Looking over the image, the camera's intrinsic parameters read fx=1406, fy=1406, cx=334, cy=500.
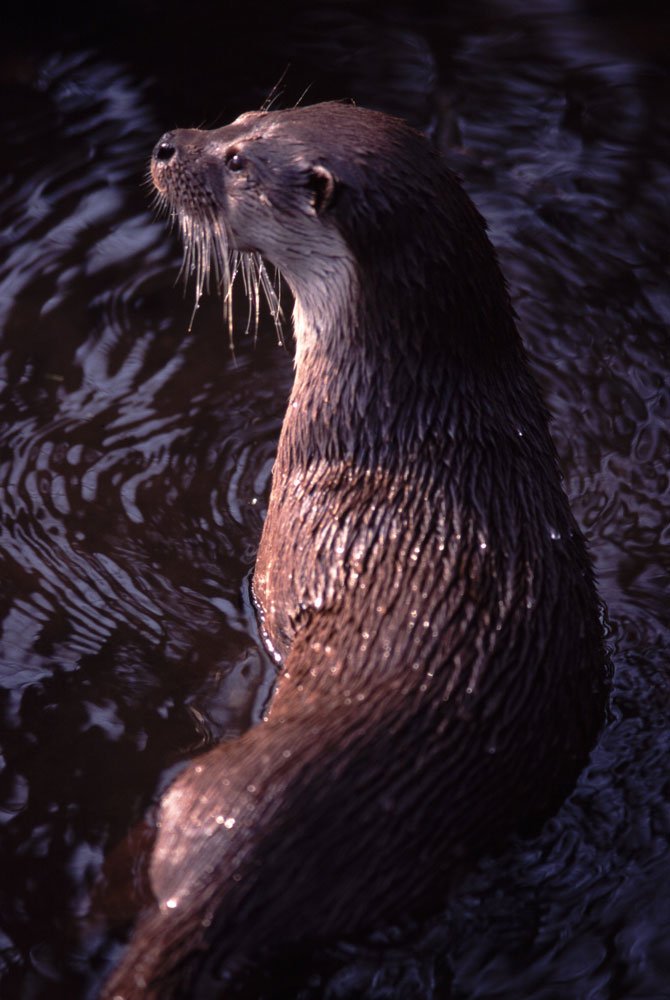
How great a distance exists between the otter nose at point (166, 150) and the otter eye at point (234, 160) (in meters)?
0.20

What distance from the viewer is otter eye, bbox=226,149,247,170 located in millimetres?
2852

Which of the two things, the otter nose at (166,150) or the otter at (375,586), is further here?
the otter nose at (166,150)

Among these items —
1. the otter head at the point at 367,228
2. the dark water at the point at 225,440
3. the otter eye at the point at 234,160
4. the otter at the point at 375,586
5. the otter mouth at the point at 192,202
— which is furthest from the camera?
the otter mouth at the point at 192,202

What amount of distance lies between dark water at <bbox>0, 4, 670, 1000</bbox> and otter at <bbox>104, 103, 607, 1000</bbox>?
0.47 ft

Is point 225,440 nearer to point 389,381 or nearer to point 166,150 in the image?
point 166,150

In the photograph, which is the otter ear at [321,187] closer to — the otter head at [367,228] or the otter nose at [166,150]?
the otter head at [367,228]

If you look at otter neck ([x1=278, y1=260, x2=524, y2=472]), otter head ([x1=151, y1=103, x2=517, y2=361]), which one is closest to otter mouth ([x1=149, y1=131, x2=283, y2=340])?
otter head ([x1=151, y1=103, x2=517, y2=361])

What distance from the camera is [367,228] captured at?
258 cm

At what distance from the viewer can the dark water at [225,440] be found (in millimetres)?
2359

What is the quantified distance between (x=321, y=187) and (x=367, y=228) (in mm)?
131

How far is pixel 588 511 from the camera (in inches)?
128

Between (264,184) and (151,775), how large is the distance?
1174 mm

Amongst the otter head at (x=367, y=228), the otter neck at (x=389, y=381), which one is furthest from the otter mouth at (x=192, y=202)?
the otter neck at (x=389, y=381)

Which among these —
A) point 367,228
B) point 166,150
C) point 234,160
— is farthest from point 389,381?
point 166,150
